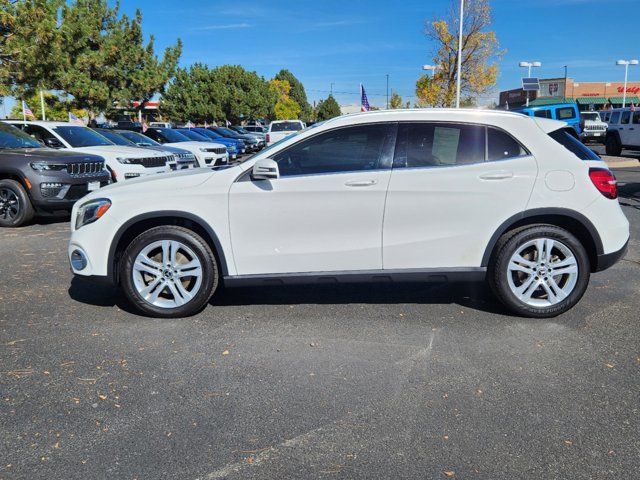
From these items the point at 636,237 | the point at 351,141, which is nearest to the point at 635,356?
the point at 351,141

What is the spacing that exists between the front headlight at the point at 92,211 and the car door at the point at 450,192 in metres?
2.37

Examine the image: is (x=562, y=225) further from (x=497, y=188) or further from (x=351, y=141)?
(x=351, y=141)

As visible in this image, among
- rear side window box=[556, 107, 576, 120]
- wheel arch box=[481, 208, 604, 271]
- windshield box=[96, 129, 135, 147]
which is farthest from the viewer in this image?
rear side window box=[556, 107, 576, 120]

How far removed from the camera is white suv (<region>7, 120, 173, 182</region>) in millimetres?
11172

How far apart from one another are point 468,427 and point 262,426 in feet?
3.71

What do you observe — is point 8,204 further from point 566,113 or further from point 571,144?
point 566,113

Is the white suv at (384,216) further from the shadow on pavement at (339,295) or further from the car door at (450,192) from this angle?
the shadow on pavement at (339,295)

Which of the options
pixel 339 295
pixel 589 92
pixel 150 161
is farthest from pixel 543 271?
pixel 589 92

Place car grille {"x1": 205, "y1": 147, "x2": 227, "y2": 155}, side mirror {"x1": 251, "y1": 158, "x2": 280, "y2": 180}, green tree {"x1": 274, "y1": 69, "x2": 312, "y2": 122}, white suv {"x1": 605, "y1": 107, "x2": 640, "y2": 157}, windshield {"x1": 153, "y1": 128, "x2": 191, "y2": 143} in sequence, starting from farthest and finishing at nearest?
green tree {"x1": 274, "y1": 69, "x2": 312, "y2": 122}, white suv {"x1": 605, "y1": 107, "x2": 640, "y2": 157}, windshield {"x1": 153, "y1": 128, "x2": 191, "y2": 143}, car grille {"x1": 205, "y1": 147, "x2": 227, "y2": 155}, side mirror {"x1": 251, "y1": 158, "x2": 280, "y2": 180}

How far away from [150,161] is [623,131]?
20.4 metres

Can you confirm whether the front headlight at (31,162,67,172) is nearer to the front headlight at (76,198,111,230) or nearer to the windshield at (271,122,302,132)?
the front headlight at (76,198,111,230)

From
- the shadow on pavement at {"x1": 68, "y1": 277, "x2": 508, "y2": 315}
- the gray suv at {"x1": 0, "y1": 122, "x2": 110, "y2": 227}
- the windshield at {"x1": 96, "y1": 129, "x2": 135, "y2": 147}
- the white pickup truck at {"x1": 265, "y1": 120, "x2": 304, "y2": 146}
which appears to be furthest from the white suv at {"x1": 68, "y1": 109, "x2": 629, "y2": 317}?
the white pickup truck at {"x1": 265, "y1": 120, "x2": 304, "y2": 146}

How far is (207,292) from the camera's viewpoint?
15.6 ft

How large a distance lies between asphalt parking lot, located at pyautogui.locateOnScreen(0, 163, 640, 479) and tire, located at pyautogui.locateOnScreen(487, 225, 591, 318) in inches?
6.9
